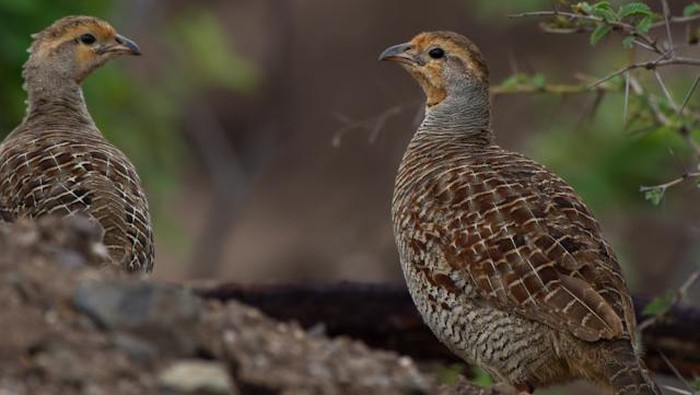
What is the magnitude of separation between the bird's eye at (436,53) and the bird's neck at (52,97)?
6.16 feet

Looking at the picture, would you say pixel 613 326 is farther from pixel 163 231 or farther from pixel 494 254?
pixel 163 231

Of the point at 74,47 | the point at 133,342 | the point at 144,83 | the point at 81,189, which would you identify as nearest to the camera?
the point at 133,342

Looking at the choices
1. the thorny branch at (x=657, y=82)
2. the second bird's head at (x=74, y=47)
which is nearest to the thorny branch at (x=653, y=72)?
the thorny branch at (x=657, y=82)

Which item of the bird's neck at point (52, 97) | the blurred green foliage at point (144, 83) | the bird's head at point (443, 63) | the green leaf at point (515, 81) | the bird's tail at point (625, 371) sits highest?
the blurred green foliage at point (144, 83)

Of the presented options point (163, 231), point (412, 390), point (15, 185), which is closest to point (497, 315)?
point (412, 390)

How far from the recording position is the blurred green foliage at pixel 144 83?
12008 mm

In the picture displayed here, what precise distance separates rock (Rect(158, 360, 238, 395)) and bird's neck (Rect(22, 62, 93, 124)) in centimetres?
410

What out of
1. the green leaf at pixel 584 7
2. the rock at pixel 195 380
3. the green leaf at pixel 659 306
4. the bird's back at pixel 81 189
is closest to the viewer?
the rock at pixel 195 380

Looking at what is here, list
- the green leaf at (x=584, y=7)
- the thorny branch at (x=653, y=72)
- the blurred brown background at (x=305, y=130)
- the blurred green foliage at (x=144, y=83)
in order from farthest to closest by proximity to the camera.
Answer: the blurred brown background at (x=305, y=130)
the blurred green foliage at (x=144, y=83)
the thorny branch at (x=653, y=72)
the green leaf at (x=584, y=7)

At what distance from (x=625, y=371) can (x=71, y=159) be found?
2.83m

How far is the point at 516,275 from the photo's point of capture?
262 inches

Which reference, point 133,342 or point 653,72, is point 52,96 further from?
point 133,342

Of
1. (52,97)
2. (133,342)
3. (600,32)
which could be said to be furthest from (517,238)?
(52,97)

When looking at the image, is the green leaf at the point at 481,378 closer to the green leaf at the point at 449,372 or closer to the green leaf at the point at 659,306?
the green leaf at the point at 449,372
